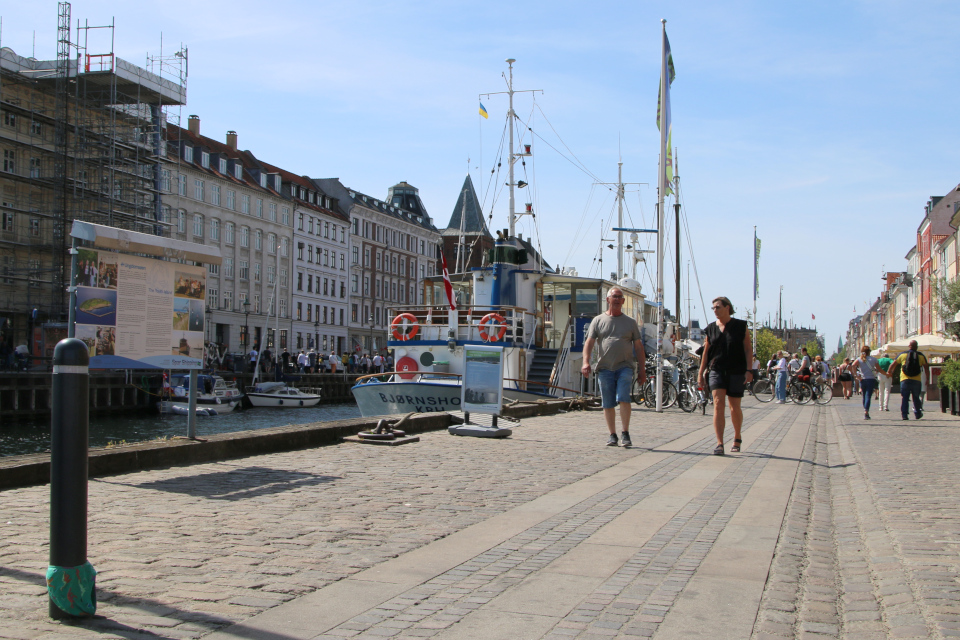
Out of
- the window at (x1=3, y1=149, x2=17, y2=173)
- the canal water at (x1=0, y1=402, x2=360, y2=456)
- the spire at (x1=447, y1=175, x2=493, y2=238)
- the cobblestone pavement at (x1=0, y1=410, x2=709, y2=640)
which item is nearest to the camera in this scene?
the cobblestone pavement at (x1=0, y1=410, x2=709, y2=640)

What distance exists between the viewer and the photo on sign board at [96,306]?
812 cm

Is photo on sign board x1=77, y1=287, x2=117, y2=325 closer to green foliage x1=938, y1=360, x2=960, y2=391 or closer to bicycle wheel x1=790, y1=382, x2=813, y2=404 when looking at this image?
green foliage x1=938, y1=360, x2=960, y2=391

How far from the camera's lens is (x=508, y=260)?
2733cm

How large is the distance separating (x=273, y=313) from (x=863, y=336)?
143943mm

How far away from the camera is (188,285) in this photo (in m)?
9.39

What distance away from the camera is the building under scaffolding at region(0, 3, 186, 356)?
46531 mm

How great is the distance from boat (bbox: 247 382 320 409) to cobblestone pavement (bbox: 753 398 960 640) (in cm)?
3888

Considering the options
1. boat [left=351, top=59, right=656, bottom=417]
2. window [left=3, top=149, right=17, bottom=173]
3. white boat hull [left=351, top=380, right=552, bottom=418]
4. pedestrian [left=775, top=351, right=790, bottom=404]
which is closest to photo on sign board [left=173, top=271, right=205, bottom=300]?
boat [left=351, top=59, right=656, bottom=417]

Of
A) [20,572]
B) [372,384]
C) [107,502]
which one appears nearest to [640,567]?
[20,572]

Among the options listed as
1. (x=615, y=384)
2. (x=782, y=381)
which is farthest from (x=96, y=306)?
(x=782, y=381)

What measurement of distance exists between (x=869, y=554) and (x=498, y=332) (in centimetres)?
1816

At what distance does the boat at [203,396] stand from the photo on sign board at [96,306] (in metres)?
31.5

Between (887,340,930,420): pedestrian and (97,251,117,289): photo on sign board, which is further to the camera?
(887,340,930,420): pedestrian

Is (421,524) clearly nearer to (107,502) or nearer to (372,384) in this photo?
(107,502)
